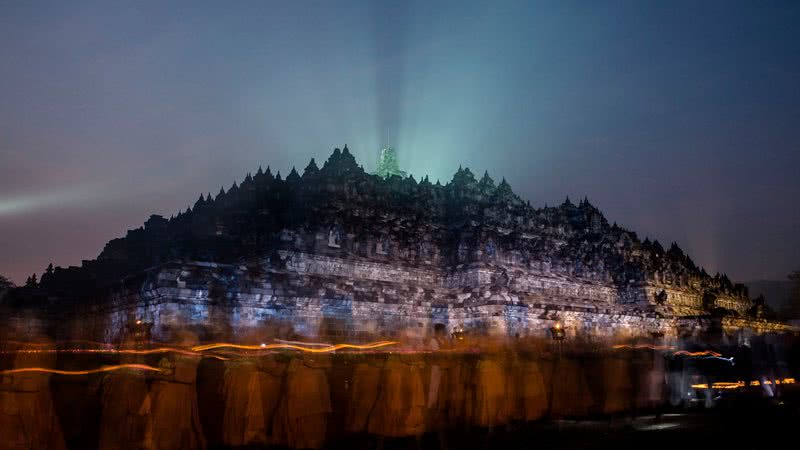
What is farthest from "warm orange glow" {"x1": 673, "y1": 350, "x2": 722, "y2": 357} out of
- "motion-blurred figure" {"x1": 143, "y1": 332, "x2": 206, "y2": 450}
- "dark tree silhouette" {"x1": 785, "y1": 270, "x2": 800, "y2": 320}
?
"dark tree silhouette" {"x1": 785, "y1": 270, "x2": 800, "y2": 320}

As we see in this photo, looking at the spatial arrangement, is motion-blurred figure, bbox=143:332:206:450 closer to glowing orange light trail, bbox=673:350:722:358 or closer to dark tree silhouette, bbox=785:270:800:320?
glowing orange light trail, bbox=673:350:722:358

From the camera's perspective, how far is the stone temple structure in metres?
22.9

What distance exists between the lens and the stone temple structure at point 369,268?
75.2 ft

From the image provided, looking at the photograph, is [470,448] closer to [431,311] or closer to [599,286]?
[431,311]

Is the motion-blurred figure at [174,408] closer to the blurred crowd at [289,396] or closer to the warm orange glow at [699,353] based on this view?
the blurred crowd at [289,396]

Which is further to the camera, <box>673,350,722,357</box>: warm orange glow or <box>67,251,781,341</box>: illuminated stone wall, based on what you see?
<box>673,350,722,357</box>: warm orange glow

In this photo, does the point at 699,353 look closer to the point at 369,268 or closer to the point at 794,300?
the point at 369,268

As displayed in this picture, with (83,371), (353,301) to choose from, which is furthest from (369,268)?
(83,371)

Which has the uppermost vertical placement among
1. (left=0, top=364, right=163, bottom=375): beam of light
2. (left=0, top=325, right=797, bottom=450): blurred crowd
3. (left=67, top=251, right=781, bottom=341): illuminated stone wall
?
(left=67, top=251, right=781, bottom=341): illuminated stone wall

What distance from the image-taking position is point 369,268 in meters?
30.5

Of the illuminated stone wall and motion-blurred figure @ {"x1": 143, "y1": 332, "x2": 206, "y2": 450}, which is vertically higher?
the illuminated stone wall

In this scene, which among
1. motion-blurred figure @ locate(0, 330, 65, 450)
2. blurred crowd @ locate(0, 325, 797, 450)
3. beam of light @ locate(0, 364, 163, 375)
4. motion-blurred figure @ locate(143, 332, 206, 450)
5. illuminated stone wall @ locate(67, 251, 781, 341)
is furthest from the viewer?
illuminated stone wall @ locate(67, 251, 781, 341)

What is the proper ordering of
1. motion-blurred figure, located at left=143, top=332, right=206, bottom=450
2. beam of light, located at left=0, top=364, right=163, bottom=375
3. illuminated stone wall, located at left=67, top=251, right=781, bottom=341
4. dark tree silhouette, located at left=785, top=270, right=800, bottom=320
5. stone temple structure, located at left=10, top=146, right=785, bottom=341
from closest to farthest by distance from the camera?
1. beam of light, located at left=0, top=364, right=163, bottom=375
2. motion-blurred figure, located at left=143, top=332, right=206, bottom=450
3. illuminated stone wall, located at left=67, top=251, right=781, bottom=341
4. stone temple structure, located at left=10, top=146, right=785, bottom=341
5. dark tree silhouette, located at left=785, top=270, right=800, bottom=320

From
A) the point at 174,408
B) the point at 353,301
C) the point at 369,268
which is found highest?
the point at 369,268
